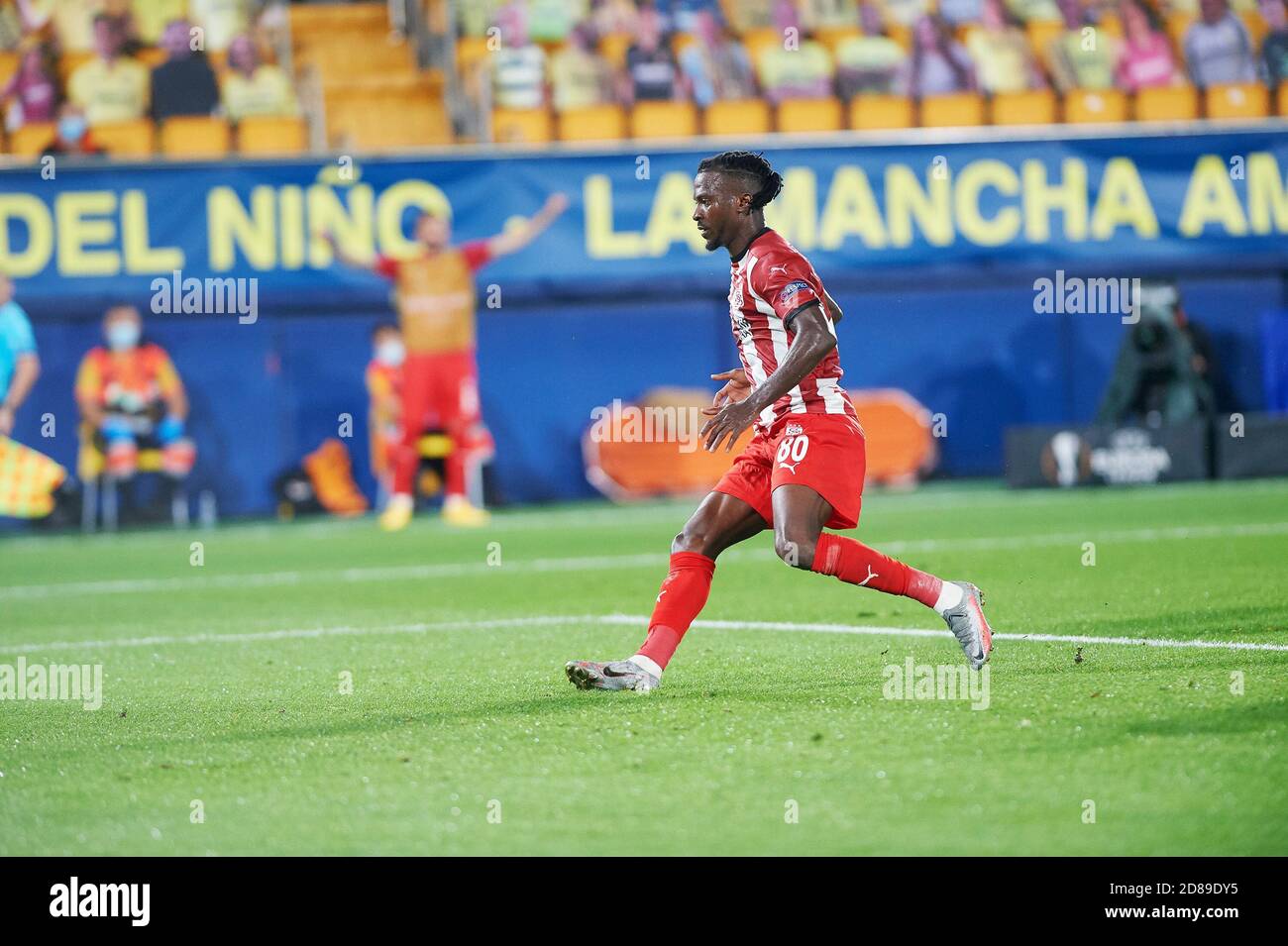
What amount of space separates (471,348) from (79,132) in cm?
474

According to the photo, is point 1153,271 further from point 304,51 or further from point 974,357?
point 304,51

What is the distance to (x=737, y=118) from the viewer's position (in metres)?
19.9

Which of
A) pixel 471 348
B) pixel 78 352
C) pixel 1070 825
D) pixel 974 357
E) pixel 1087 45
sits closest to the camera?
pixel 1070 825

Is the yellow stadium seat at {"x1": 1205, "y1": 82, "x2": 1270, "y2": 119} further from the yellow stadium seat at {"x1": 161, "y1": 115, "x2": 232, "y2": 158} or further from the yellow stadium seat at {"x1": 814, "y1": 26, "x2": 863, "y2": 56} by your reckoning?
the yellow stadium seat at {"x1": 161, "y1": 115, "x2": 232, "y2": 158}

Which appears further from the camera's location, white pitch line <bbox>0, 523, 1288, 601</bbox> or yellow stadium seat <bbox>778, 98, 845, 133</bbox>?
yellow stadium seat <bbox>778, 98, 845, 133</bbox>

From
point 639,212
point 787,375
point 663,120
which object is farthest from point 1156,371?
point 787,375

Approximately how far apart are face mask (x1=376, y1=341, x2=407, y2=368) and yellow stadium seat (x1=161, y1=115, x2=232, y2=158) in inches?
108

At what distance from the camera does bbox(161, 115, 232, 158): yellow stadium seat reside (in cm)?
1892

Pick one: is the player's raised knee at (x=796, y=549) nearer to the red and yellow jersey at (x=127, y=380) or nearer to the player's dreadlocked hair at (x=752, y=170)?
the player's dreadlocked hair at (x=752, y=170)

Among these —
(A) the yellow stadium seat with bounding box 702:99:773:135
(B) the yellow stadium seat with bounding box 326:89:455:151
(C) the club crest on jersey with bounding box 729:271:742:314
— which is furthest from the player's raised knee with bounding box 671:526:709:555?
(B) the yellow stadium seat with bounding box 326:89:455:151

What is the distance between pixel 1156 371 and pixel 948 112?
12.3 feet

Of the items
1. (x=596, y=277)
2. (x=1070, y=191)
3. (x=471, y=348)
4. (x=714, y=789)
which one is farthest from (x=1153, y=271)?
(x=714, y=789)

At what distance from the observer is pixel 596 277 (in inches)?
719
